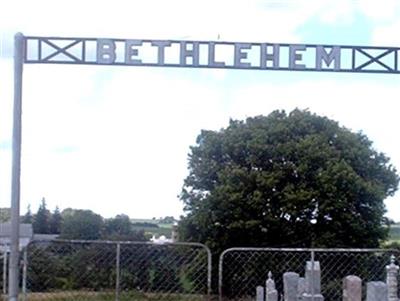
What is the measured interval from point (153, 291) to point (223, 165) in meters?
12.8

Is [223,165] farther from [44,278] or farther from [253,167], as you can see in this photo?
[44,278]

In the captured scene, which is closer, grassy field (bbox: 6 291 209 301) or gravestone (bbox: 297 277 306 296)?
gravestone (bbox: 297 277 306 296)

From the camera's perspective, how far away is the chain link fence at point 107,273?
1380cm

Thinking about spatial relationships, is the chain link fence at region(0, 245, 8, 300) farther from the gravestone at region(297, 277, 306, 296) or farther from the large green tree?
the large green tree

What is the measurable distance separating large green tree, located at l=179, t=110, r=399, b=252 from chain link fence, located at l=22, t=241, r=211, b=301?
30.8 ft

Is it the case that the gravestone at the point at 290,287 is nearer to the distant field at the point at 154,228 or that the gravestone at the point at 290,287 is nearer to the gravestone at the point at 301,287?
the gravestone at the point at 301,287

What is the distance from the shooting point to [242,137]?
26.8 metres

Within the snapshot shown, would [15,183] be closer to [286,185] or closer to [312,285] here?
[312,285]

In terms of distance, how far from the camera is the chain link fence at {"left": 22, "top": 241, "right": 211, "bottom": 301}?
13797 mm

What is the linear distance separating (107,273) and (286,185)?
12.0 meters

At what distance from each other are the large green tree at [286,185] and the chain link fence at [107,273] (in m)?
9.40

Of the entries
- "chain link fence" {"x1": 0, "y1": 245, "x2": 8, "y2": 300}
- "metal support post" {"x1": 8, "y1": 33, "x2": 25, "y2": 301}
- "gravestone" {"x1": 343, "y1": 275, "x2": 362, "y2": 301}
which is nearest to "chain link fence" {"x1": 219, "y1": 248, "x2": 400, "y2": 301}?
"chain link fence" {"x1": 0, "y1": 245, "x2": 8, "y2": 300}

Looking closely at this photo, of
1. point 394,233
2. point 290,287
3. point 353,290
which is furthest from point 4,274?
point 394,233

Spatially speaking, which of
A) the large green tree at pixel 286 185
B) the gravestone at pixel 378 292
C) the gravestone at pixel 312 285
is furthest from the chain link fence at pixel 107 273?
the large green tree at pixel 286 185
